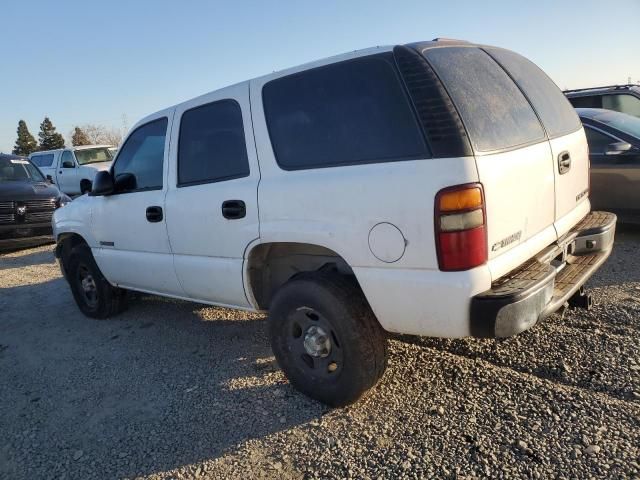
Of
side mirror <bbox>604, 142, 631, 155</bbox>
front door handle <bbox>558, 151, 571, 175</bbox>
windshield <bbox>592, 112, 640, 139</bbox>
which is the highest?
windshield <bbox>592, 112, 640, 139</bbox>

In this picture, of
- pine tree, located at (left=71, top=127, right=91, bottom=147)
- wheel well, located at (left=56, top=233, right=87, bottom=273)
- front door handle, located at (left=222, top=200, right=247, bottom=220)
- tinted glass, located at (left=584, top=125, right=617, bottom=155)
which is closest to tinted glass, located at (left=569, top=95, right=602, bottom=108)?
tinted glass, located at (left=584, top=125, right=617, bottom=155)

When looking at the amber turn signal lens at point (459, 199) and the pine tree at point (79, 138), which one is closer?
the amber turn signal lens at point (459, 199)

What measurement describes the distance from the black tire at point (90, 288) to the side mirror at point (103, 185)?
36.2 inches

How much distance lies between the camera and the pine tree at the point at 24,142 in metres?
53.3

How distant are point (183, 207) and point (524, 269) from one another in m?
2.34

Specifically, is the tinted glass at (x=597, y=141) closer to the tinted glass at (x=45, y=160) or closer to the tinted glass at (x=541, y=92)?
the tinted glass at (x=541, y=92)

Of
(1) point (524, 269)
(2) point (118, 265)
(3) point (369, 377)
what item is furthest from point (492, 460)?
(2) point (118, 265)

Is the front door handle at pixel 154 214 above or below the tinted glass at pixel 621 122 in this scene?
below

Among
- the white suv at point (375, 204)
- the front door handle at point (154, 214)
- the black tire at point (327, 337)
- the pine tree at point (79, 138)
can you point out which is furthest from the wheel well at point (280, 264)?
the pine tree at point (79, 138)

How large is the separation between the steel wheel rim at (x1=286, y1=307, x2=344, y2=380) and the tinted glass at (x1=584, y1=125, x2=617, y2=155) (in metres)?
4.77

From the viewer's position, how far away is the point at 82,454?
279 centimetres

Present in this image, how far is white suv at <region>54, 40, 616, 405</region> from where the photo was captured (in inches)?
92.9

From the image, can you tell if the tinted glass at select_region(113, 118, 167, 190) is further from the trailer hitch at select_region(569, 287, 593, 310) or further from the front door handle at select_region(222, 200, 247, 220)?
the trailer hitch at select_region(569, 287, 593, 310)

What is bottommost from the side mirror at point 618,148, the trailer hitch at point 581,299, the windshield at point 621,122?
the trailer hitch at point 581,299
